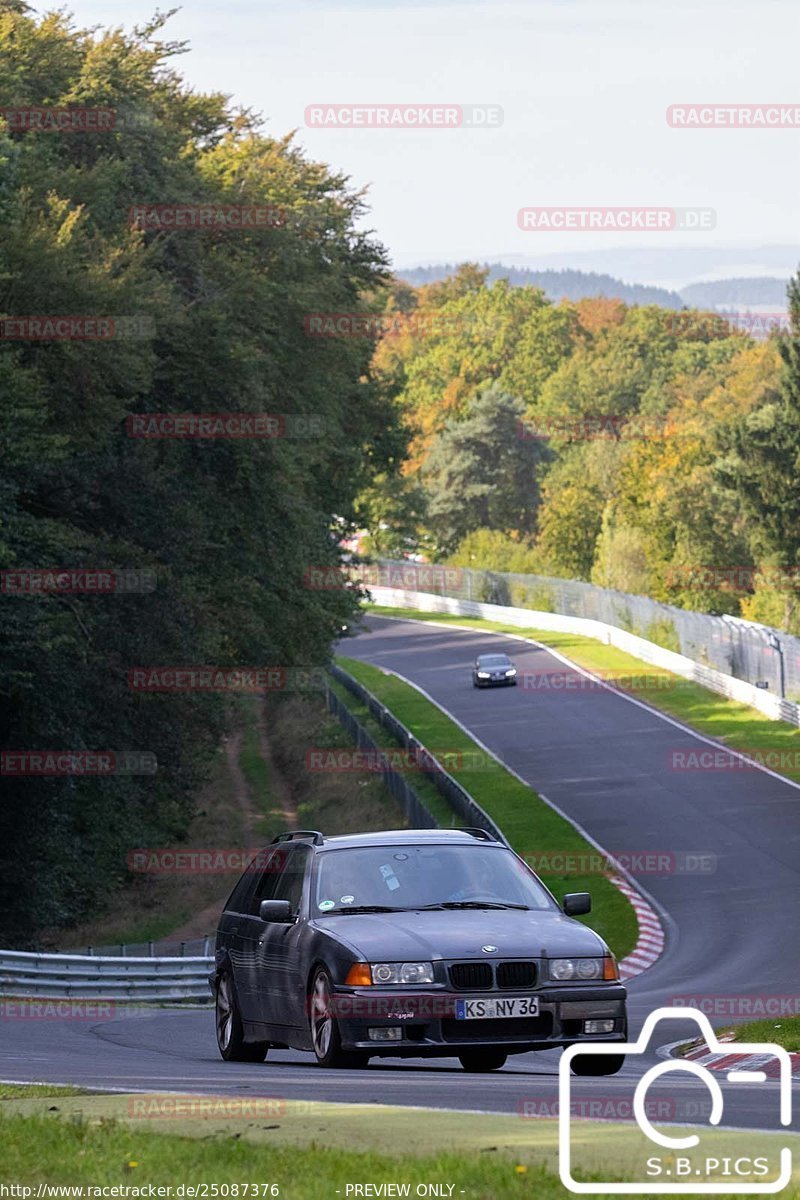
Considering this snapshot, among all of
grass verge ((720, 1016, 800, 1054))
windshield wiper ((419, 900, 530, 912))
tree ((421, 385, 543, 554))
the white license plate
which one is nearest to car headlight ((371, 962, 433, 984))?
the white license plate

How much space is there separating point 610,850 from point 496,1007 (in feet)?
112

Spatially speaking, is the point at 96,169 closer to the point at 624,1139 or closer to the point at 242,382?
the point at 242,382

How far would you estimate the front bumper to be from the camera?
11961mm

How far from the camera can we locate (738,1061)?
17219mm

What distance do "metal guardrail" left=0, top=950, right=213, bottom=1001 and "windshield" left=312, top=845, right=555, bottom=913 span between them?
45.3 ft

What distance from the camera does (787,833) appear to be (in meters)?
46.3

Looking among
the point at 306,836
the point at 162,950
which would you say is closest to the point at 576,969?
the point at 306,836

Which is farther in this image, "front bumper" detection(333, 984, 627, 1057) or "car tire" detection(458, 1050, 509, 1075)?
"car tire" detection(458, 1050, 509, 1075)

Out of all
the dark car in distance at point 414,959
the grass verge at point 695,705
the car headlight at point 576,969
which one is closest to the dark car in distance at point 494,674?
the grass verge at point 695,705

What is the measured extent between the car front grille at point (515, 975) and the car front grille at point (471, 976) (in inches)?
3.0

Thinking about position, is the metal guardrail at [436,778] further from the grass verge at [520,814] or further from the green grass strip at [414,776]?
the grass verge at [520,814]

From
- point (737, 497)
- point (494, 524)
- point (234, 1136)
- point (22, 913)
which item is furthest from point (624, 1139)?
point (494, 524)

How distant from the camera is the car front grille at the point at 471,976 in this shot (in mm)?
11992

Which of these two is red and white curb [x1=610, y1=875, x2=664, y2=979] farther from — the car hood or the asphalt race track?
the car hood
